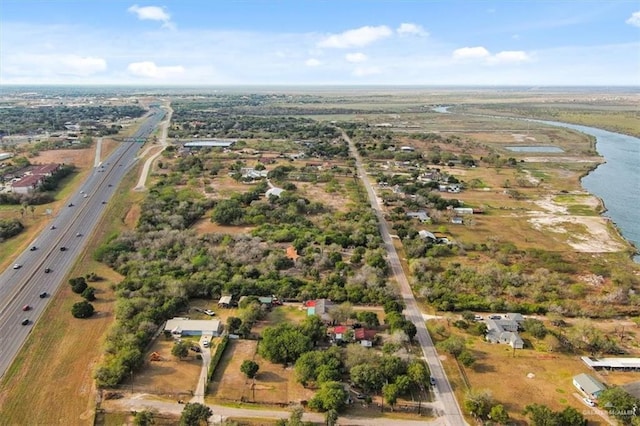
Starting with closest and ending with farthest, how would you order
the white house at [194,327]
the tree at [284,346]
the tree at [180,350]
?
the tree at [284,346], the tree at [180,350], the white house at [194,327]

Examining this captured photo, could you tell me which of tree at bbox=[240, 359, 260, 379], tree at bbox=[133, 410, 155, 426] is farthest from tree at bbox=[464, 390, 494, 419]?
tree at bbox=[133, 410, 155, 426]

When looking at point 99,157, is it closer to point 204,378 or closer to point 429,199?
point 429,199

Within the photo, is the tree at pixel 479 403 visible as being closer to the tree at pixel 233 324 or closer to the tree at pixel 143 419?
the tree at pixel 233 324

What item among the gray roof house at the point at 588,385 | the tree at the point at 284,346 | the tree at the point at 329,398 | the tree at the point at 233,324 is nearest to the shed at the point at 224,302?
the tree at the point at 233,324

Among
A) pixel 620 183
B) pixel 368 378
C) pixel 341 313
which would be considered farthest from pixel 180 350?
pixel 620 183

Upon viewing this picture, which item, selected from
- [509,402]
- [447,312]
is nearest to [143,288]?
[447,312]

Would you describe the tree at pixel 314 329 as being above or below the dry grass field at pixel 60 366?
above

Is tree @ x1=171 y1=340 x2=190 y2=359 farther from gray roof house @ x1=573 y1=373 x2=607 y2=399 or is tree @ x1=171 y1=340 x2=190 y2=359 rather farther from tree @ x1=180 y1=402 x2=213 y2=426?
gray roof house @ x1=573 y1=373 x2=607 y2=399
